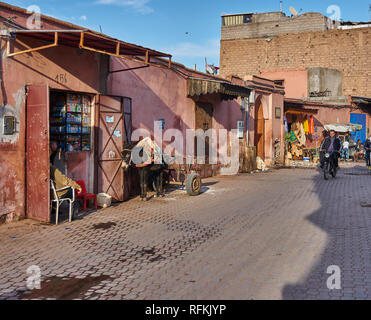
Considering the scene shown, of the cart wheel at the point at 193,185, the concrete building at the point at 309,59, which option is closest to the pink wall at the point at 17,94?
the cart wheel at the point at 193,185

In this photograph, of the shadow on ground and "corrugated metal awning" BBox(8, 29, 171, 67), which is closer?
the shadow on ground

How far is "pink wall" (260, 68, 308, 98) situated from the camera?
1167 inches

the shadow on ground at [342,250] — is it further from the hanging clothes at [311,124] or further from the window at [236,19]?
the window at [236,19]

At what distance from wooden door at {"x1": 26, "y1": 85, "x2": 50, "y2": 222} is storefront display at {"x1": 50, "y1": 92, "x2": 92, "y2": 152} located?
4.98 feet

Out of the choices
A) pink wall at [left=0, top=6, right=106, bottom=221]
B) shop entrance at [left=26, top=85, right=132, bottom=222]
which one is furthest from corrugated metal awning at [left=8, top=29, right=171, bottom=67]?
shop entrance at [left=26, top=85, right=132, bottom=222]

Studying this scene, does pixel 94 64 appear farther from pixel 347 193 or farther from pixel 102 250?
pixel 347 193

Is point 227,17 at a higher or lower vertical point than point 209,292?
higher

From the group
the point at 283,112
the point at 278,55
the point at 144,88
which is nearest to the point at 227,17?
the point at 278,55

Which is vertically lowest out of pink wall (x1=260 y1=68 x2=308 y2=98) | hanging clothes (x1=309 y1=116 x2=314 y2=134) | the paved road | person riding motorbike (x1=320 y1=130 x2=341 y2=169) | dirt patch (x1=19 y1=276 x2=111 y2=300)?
dirt patch (x1=19 y1=276 x2=111 y2=300)

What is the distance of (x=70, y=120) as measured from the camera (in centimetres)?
952

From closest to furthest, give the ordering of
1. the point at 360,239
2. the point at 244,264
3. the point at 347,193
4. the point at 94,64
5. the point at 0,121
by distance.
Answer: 1. the point at 244,264
2. the point at 360,239
3. the point at 0,121
4. the point at 94,64
5. the point at 347,193

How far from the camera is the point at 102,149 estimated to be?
9.87m

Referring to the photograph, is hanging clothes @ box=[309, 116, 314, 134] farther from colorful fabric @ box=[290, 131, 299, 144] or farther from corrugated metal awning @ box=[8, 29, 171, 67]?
corrugated metal awning @ box=[8, 29, 171, 67]

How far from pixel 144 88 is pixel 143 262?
7415 mm
